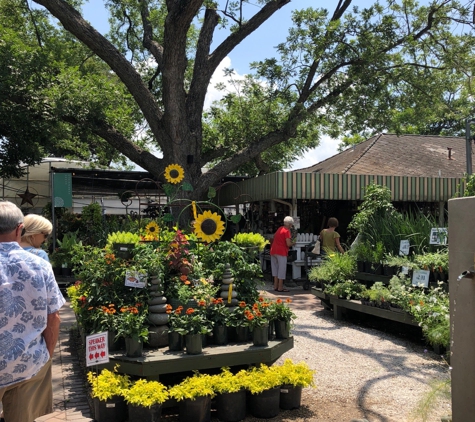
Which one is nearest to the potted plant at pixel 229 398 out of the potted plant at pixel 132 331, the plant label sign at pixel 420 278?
the potted plant at pixel 132 331

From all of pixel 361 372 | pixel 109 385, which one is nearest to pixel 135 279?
pixel 109 385

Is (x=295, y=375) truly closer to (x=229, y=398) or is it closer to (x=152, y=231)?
(x=229, y=398)

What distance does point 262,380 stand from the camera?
13.3ft

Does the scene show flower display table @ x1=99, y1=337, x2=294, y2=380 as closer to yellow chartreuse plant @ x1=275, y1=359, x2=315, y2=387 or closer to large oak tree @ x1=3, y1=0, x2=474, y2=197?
yellow chartreuse plant @ x1=275, y1=359, x2=315, y2=387

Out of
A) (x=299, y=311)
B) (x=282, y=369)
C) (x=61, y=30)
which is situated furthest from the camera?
(x=61, y=30)

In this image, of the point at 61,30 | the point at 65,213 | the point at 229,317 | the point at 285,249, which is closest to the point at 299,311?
the point at 285,249

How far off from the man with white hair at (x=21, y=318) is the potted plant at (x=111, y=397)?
107 cm

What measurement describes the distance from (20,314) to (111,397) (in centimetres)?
157

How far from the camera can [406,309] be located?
632 cm

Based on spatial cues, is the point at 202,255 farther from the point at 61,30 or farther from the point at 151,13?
the point at 61,30

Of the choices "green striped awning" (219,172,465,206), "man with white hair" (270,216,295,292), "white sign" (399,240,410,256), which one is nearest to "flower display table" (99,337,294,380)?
"white sign" (399,240,410,256)

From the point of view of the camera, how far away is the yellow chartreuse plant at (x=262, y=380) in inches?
158

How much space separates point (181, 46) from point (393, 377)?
32.0 feet

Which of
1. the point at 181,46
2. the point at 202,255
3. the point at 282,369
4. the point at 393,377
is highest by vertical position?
the point at 181,46
